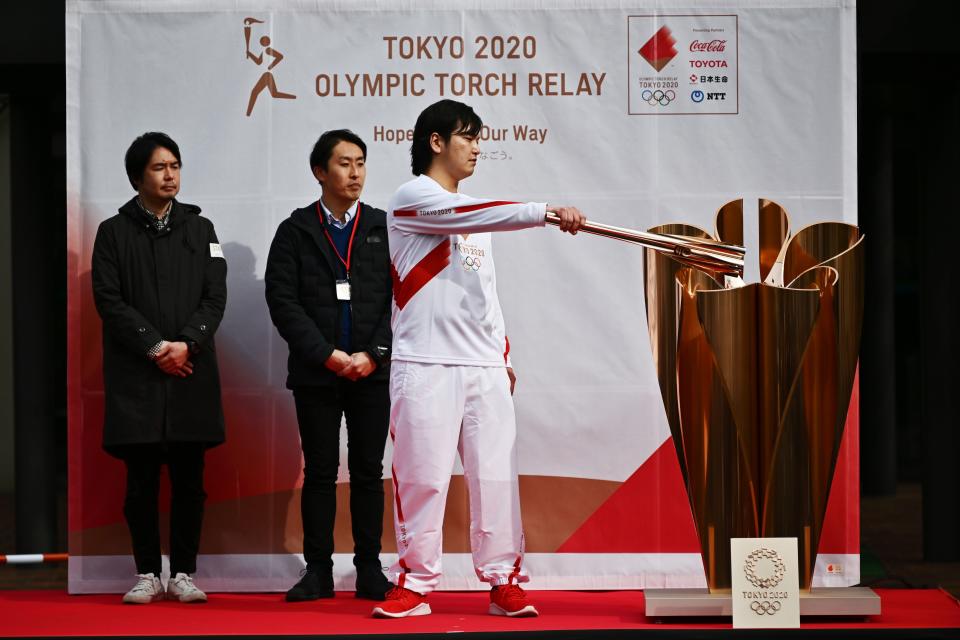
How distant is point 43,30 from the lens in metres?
4.91

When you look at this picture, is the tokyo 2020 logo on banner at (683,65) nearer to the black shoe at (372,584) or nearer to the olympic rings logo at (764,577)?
the olympic rings logo at (764,577)

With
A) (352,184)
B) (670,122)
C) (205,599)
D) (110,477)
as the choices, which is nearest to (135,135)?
(352,184)

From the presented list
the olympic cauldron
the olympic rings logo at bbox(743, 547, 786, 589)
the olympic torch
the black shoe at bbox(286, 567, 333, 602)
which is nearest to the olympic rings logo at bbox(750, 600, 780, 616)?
the olympic rings logo at bbox(743, 547, 786, 589)

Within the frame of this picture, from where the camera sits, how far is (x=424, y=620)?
11.6 ft

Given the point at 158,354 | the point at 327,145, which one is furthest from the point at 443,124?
the point at 158,354

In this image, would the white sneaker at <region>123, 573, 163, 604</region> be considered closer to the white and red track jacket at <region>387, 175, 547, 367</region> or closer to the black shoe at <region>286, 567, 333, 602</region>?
the black shoe at <region>286, 567, 333, 602</region>

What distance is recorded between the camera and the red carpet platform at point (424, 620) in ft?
10.7

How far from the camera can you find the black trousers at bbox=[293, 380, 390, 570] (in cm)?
401

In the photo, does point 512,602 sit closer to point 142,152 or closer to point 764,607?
point 764,607

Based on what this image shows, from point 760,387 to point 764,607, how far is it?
0.62 meters

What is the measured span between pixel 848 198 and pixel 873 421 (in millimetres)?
3992

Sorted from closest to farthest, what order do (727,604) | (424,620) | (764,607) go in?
(764,607) → (727,604) → (424,620)

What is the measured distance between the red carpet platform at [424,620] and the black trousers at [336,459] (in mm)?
202

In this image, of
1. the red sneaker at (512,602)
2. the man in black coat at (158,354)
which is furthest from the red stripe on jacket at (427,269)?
the red sneaker at (512,602)
